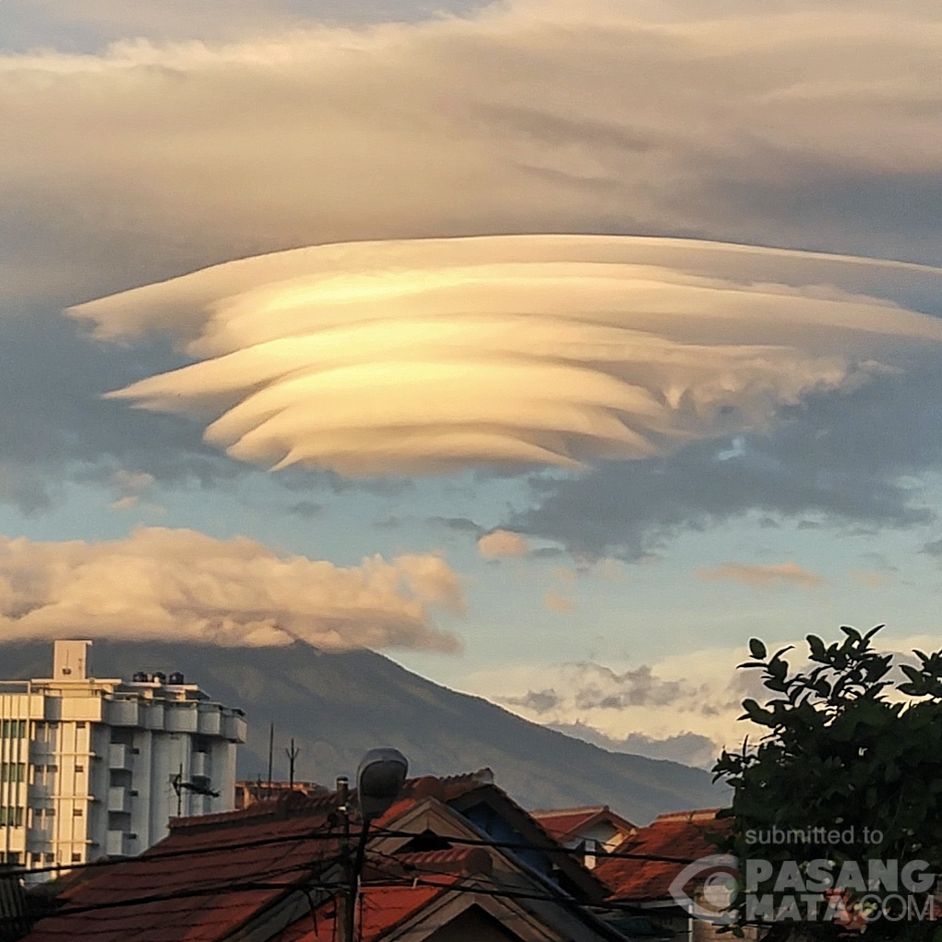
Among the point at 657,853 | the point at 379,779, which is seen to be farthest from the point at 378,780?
the point at 657,853

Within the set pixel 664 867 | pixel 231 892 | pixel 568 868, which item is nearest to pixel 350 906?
pixel 231 892

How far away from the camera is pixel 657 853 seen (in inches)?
1750

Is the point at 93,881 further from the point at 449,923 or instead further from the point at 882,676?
the point at 882,676

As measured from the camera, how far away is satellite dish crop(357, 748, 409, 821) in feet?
59.2

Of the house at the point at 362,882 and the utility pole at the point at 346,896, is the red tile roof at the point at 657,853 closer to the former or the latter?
the house at the point at 362,882

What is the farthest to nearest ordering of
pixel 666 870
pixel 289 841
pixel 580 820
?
1. pixel 580 820
2. pixel 666 870
3. pixel 289 841

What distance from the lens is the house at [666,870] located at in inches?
1475

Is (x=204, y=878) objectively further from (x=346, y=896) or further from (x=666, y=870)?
(x=666, y=870)

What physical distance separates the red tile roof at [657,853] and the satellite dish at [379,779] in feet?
70.0

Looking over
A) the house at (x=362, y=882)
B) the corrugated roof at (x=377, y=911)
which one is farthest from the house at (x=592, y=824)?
the corrugated roof at (x=377, y=911)

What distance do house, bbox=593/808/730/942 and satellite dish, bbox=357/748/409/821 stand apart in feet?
54.7

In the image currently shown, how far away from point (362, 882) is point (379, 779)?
255 inches

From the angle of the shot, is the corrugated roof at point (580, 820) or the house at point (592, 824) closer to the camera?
the house at point (592, 824)

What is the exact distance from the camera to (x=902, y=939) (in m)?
19.7
